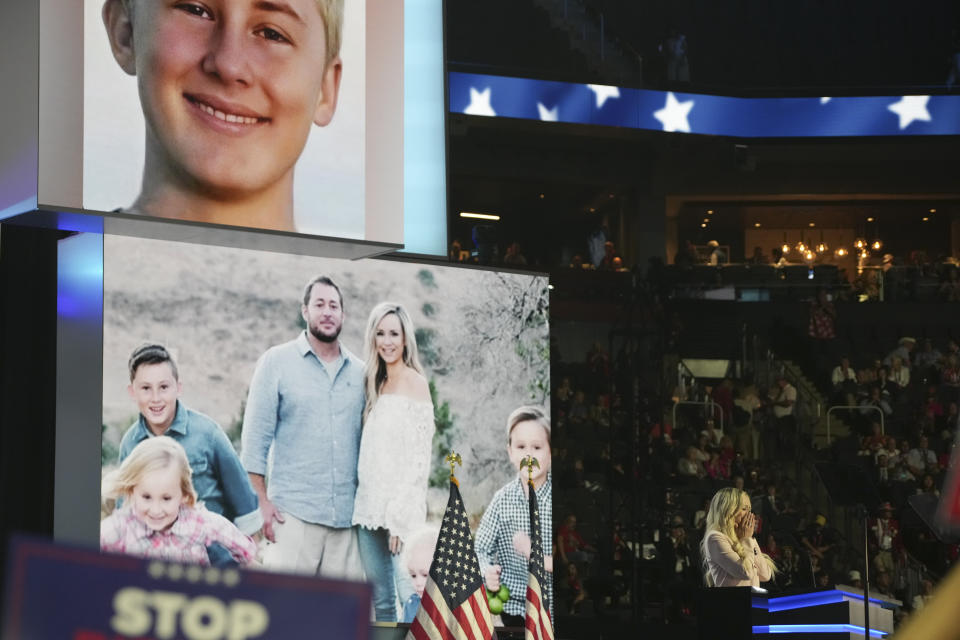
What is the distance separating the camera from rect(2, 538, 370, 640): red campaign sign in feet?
3.67

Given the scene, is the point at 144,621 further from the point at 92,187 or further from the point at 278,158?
the point at 278,158

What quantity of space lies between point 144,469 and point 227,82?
2.09m

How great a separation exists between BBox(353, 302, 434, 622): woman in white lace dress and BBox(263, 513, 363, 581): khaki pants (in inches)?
3.8

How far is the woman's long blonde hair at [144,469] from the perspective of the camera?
666cm

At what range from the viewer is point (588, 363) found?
16406mm

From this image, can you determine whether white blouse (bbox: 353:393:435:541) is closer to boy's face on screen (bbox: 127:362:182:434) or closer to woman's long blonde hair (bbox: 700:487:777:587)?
boy's face on screen (bbox: 127:362:182:434)

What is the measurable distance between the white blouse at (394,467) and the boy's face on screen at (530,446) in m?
0.75

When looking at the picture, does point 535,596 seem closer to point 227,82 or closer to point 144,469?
point 144,469

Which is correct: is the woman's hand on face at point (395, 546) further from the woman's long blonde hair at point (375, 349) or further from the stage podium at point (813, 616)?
the stage podium at point (813, 616)

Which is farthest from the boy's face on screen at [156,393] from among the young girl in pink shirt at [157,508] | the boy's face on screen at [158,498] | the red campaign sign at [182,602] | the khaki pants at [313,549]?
the red campaign sign at [182,602]

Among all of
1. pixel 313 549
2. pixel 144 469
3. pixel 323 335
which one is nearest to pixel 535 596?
pixel 313 549

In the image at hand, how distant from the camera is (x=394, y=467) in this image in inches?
316

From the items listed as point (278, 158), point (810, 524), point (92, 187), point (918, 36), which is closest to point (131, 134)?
point (92, 187)

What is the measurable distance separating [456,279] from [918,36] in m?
14.4
